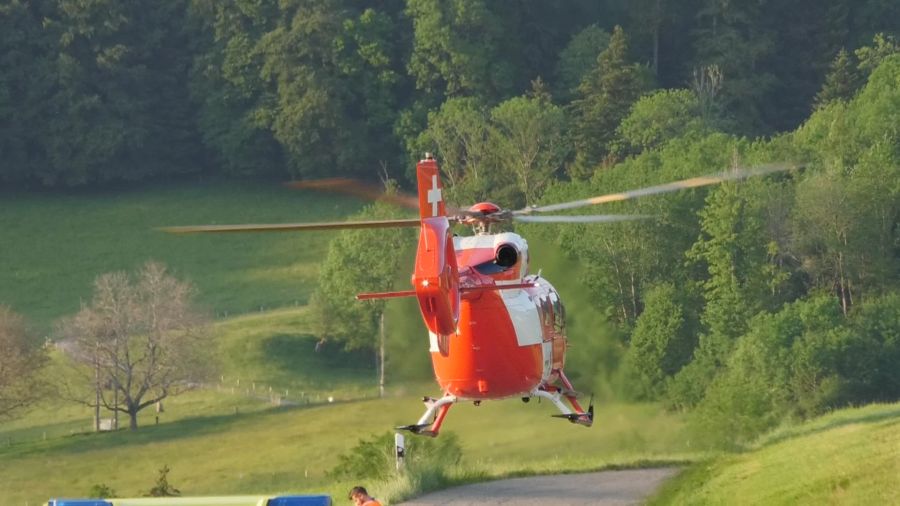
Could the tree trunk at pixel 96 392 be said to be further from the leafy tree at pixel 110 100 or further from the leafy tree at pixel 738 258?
the leafy tree at pixel 110 100

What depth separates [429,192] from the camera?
31.9 m

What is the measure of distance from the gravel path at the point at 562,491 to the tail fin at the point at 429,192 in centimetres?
501

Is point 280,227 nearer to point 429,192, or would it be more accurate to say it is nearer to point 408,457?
point 429,192

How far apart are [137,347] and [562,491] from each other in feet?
178

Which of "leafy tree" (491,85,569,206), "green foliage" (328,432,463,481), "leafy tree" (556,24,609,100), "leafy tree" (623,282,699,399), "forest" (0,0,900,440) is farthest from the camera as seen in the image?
"leafy tree" (556,24,609,100)

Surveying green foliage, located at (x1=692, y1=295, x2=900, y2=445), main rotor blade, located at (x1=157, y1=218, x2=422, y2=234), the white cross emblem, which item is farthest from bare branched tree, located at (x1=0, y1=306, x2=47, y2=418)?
the white cross emblem

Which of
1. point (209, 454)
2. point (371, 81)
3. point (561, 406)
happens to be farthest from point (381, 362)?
point (561, 406)

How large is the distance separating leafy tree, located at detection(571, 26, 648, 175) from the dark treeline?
231 mm

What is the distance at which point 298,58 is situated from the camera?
120 metres

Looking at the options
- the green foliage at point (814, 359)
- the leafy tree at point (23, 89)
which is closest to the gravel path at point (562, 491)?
the green foliage at point (814, 359)

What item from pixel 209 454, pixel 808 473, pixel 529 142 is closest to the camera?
pixel 808 473

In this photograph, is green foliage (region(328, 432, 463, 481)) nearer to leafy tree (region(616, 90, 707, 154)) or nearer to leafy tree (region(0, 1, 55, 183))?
leafy tree (region(616, 90, 707, 154))

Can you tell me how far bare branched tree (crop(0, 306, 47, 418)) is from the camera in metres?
80.4

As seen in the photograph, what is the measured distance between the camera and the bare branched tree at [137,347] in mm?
83625
